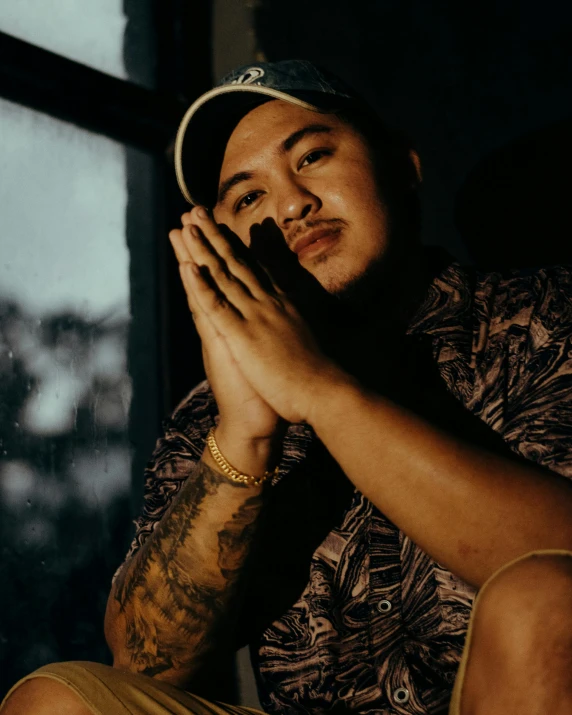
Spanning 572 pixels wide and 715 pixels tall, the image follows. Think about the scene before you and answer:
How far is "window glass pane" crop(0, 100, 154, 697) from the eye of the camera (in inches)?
83.8

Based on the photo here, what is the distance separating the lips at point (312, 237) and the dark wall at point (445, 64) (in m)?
0.94

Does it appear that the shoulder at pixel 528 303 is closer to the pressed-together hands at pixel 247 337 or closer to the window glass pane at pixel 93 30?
the pressed-together hands at pixel 247 337

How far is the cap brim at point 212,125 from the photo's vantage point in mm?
1844

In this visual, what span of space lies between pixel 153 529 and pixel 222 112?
1056 millimetres

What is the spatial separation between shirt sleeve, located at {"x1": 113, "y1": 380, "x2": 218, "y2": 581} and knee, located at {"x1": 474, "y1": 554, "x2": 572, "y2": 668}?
104cm

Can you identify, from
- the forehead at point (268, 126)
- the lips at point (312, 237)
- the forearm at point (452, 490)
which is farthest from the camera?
the forehead at point (268, 126)

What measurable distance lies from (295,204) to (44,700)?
112 centimetres

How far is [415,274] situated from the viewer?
6.13 feet

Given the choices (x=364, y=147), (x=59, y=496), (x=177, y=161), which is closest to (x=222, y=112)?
(x=177, y=161)

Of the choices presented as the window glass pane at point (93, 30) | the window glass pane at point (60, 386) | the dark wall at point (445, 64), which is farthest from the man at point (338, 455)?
the window glass pane at point (93, 30)

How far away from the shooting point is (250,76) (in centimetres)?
189

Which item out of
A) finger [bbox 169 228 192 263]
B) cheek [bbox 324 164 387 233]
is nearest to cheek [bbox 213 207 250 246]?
cheek [bbox 324 164 387 233]

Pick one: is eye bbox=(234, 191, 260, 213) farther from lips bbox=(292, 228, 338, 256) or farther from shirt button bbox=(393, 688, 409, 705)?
shirt button bbox=(393, 688, 409, 705)

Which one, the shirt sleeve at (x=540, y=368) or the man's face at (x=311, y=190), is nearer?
the shirt sleeve at (x=540, y=368)
